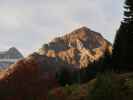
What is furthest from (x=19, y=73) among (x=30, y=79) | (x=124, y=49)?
(x=124, y=49)

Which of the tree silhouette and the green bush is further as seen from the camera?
the tree silhouette

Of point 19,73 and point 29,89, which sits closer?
point 29,89

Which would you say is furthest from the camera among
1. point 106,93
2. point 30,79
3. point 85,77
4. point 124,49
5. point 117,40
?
point 85,77

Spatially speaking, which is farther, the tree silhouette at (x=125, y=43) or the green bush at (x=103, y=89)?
the tree silhouette at (x=125, y=43)

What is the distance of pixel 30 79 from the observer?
1954 inches

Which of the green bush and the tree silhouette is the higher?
the tree silhouette

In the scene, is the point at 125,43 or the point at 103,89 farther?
the point at 125,43

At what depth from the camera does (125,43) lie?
84625 mm

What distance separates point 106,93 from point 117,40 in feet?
168

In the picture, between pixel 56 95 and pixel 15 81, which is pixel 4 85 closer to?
pixel 15 81

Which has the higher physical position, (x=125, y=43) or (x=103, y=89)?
(x=125, y=43)

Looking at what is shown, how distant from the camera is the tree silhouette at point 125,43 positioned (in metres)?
83.6

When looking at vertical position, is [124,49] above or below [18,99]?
above

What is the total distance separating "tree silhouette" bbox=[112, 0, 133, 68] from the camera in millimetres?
83562
